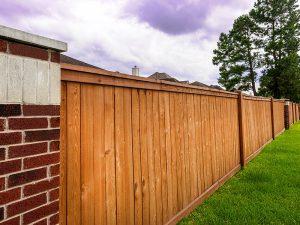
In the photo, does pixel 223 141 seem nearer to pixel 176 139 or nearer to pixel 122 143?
pixel 176 139

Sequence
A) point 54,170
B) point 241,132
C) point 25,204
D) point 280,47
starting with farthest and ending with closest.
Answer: point 280,47 → point 241,132 → point 54,170 → point 25,204

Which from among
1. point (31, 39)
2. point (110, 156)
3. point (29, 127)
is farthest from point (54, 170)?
point (31, 39)

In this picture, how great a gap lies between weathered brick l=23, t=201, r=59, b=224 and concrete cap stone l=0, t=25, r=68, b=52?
1.08m

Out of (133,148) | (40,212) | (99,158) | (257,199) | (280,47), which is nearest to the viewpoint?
(40,212)

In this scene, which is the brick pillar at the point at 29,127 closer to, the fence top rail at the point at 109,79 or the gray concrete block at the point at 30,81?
the gray concrete block at the point at 30,81

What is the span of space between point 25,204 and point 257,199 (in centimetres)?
411

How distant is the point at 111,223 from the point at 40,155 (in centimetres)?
118

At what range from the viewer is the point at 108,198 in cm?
269

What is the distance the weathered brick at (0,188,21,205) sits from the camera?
1.65 meters

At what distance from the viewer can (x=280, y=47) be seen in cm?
3756

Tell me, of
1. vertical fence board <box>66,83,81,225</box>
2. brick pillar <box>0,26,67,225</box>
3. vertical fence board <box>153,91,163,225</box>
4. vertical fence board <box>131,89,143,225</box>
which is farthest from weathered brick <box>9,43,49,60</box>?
vertical fence board <box>153,91,163,225</box>

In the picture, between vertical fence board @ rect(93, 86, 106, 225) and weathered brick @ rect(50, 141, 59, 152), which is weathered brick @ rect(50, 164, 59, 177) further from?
vertical fence board @ rect(93, 86, 106, 225)

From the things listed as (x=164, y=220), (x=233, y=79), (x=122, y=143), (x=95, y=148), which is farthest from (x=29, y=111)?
(x=233, y=79)

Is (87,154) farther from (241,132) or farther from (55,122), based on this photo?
(241,132)
